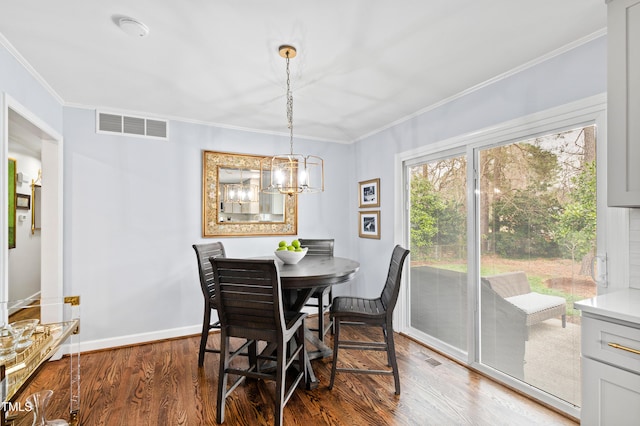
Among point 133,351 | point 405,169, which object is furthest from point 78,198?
point 405,169

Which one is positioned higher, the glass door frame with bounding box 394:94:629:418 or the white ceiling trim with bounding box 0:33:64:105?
the white ceiling trim with bounding box 0:33:64:105

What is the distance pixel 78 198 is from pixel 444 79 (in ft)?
11.8

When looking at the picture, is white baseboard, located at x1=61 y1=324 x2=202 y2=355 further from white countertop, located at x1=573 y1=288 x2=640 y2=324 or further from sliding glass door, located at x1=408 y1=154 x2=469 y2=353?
white countertop, located at x1=573 y1=288 x2=640 y2=324

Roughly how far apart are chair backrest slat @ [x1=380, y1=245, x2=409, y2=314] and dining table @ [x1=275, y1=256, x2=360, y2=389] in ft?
0.98

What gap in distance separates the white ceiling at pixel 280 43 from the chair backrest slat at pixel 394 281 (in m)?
1.43

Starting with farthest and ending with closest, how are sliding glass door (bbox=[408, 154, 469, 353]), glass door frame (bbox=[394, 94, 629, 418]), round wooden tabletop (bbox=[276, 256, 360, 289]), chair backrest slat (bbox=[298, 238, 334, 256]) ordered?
1. chair backrest slat (bbox=[298, 238, 334, 256])
2. sliding glass door (bbox=[408, 154, 469, 353])
3. round wooden tabletop (bbox=[276, 256, 360, 289])
4. glass door frame (bbox=[394, 94, 629, 418])

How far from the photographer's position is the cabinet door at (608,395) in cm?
139

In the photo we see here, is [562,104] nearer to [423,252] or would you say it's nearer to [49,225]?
[423,252]

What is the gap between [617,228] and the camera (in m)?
1.91

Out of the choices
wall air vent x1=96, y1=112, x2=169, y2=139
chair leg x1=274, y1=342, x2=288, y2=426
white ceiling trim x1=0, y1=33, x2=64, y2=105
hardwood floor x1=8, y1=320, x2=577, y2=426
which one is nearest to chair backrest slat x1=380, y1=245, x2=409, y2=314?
hardwood floor x1=8, y1=320, x2=577, y2=426

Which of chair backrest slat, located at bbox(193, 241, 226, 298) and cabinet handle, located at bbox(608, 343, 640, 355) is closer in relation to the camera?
cabinet handle, located at bbox(608, 343, 640, 355)

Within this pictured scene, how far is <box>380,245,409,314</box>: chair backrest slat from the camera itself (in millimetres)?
2362

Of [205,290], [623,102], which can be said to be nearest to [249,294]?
[205,290]

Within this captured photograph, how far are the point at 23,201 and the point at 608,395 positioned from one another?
6.60 m
